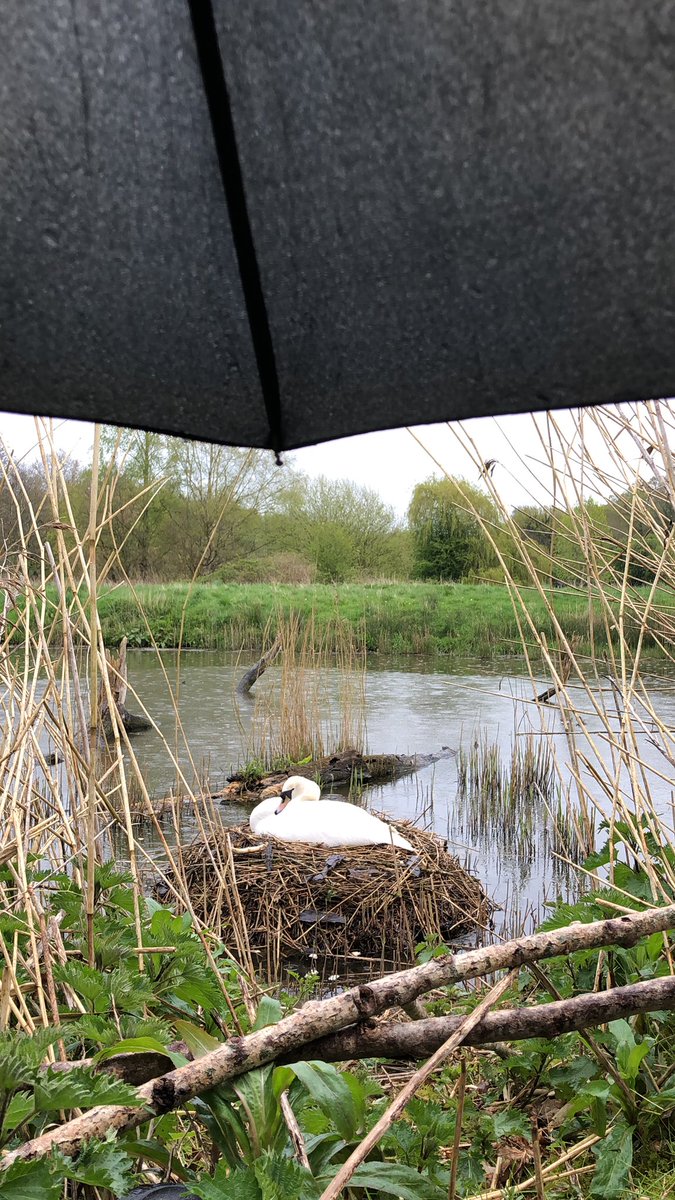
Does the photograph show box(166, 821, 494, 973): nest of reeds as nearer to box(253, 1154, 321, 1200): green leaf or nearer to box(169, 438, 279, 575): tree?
box(253, 1154, 321, 1200): green leaf

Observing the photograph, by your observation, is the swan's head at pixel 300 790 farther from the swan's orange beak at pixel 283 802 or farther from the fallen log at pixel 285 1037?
the fallen log at pixel 285 1037

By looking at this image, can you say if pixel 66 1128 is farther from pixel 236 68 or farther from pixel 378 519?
pixel 378 519

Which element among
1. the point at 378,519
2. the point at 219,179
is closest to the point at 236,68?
the point at 219,179

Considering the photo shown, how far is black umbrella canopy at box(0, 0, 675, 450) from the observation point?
47cm

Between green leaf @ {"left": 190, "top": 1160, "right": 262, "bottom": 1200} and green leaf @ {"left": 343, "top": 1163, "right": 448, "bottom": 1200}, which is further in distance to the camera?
green leaf @ {"left": 343, "top": 1163, "right": 448, "bottom": 1200}

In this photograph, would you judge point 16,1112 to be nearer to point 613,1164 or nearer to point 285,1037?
point 285,1037

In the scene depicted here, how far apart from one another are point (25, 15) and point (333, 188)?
181 millimetres

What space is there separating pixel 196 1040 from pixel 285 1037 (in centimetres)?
14

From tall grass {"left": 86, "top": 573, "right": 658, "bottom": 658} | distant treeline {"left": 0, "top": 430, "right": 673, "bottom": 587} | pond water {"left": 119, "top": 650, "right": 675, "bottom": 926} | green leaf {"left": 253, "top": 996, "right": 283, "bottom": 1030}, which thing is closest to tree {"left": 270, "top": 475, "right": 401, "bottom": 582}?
distant treeline {"left": 0, "top": 430, "right": 673, "bottom": 587}

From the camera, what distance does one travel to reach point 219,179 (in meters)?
0.54

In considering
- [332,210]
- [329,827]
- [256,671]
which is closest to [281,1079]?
[332,210]

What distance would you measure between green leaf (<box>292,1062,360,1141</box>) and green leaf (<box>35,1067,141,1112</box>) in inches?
9.2

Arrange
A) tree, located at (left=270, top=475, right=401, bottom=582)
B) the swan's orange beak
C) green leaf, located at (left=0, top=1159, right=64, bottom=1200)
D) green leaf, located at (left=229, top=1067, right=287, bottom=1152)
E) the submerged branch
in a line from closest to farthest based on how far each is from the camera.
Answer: green leaf, located at (left=0, top=1159, right=64, bottom=1200) → green leaf, located at (left=229, top=1067, right=287, bottom=1152) → the swan's orange beak → the submerged branch → tree, located at (left=270, top=475, right=401, bottom=582)

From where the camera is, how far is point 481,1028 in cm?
110
